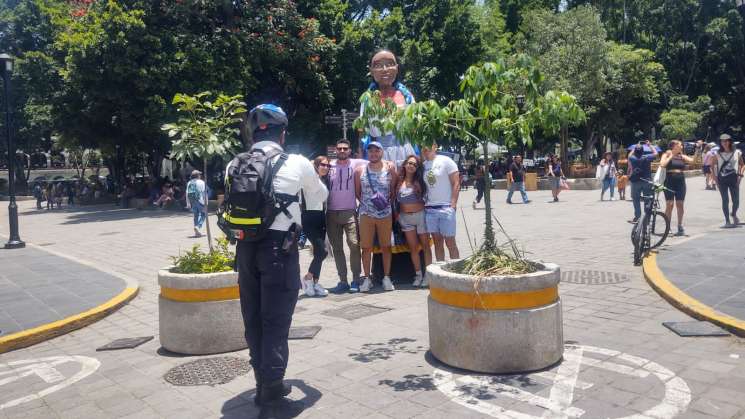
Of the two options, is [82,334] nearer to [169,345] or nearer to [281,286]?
[169,345]

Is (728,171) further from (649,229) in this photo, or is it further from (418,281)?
(418,281)

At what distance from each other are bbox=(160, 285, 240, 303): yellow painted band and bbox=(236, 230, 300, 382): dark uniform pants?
1218 mm

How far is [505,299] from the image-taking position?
4383 mm

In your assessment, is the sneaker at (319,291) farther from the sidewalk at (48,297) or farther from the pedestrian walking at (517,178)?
the pedestrian walking at (517,178)

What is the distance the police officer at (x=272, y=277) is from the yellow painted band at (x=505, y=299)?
4.06 feet

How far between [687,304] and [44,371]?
608 cm

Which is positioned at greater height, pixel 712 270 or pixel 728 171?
pixel 728 171

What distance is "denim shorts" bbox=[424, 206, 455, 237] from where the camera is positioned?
7.39 m

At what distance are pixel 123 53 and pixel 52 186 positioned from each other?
1555 centimetres

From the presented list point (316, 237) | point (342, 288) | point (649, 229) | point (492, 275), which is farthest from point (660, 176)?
point (492, 275)

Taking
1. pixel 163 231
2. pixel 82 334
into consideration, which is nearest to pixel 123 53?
pixel 163 231

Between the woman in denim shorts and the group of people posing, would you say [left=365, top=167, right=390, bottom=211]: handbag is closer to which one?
the group of people posing

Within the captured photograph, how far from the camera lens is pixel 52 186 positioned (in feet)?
112

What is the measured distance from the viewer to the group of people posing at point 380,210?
24.3 ft
